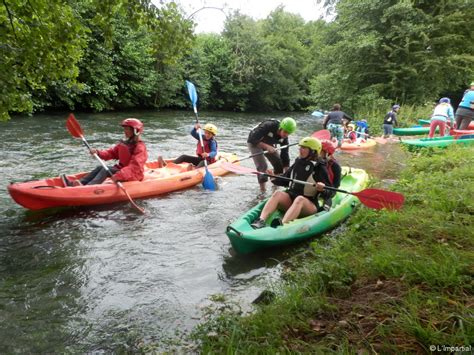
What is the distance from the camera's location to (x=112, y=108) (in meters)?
18.9

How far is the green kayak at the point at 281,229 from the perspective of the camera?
13.5ft

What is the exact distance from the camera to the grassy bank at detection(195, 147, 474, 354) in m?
2.16

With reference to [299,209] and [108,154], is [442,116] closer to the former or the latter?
[299,209]

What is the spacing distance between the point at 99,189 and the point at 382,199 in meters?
4.10

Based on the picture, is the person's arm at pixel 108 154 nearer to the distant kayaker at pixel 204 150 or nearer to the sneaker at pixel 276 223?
the distant kayaker at pixel 204 150

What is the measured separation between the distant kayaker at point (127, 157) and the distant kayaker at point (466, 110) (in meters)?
9.25

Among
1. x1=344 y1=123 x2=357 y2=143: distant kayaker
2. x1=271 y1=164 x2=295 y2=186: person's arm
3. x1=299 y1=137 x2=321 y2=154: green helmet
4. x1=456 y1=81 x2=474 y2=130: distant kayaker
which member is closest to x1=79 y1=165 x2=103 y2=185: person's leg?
x1=271 y1=164 x2=295 y2=186: person's arm

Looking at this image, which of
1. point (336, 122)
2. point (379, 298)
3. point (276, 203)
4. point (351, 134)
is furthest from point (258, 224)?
point (351, 134)

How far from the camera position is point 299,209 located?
4.69m

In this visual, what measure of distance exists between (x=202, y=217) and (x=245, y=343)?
3.33m

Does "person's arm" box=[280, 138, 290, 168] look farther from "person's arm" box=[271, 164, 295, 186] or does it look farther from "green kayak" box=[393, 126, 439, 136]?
"green kayak" box=[393, 126, 439, 136]

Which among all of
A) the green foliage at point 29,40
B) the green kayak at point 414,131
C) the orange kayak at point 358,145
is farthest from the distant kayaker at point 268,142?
the green kayak at point 414,131

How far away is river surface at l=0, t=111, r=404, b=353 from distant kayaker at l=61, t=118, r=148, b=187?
0.49 m

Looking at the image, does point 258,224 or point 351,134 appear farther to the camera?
point 351,134
